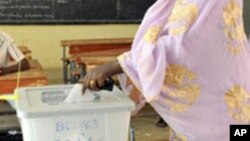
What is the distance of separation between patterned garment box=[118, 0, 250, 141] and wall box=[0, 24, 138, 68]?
3281 millimetres

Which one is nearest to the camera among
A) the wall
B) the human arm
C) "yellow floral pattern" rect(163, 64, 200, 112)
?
"yellow floral pattern" rect(163, 64, 200, 112)

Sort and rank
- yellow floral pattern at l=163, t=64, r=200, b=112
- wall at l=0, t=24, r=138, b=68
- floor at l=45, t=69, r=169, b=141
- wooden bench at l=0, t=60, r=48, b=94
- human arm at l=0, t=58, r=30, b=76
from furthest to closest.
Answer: wall at l=0, t=24, r=138, b=68, floor at l=45, t=69, r=169, b=141, human arm at l=0, t=58, r=30, b=76, wooden bench at l=0, t=60, r=48, b=94, yellow floral pattern at l=163, t=64, r=200, b=112

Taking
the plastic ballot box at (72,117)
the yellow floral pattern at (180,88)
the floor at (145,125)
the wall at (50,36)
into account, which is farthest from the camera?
the wall at (50,36)

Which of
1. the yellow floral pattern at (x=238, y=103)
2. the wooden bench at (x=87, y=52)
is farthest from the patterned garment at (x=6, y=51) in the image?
the yellow floral pattern at (x=238, y=103)

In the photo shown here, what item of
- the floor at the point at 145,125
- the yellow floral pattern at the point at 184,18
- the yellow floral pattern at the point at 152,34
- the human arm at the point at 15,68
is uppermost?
the yellow floral pattern at the point at 184,18

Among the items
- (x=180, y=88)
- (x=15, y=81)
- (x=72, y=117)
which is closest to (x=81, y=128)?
(x=72, y=117)

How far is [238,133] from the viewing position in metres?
1.34

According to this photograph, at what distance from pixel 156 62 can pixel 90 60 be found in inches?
94.6

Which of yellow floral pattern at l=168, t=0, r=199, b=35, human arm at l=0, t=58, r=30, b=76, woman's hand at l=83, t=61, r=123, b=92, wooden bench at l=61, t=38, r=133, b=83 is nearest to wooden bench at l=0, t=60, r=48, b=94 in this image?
human arm at l=0, t=58, r=30, b=76

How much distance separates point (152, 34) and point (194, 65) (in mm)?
157

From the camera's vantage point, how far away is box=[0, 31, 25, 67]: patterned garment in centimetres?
308

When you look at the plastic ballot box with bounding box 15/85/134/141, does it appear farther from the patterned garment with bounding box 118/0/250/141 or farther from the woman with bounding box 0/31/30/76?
the woman with bounding box 0/31/30/76

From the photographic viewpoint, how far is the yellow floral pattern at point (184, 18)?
1169 mm

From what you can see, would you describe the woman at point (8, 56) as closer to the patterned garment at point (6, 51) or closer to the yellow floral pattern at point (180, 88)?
the patterned garment at point (6, 51)
